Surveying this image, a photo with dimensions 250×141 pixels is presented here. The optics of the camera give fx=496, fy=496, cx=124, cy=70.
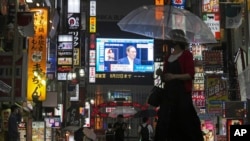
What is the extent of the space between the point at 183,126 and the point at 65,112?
37014mm

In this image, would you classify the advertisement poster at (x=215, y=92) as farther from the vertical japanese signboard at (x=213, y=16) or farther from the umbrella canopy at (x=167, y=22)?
the umbrella canopy at (x=167, y=22)

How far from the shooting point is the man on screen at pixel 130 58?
45100 millimetres

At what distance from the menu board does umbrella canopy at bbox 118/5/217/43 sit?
13876 mm

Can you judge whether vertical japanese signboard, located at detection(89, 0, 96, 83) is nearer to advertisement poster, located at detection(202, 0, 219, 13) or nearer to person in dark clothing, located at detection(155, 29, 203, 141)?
advertisement poster, located at detection(202, 0, 219, 13)

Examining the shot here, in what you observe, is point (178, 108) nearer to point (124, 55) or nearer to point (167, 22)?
point (167, 22)

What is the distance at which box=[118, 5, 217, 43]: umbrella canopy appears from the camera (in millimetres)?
8008

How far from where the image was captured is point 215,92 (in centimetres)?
1853

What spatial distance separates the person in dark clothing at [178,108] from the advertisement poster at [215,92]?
12.2 meters

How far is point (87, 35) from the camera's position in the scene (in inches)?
2124

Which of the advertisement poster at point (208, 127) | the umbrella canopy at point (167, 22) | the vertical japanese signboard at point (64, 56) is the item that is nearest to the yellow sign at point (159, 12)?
the umbrella canopy at point (167, 22)

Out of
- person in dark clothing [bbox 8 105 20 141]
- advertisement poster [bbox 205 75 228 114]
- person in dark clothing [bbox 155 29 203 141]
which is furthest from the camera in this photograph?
advertisement poster [bbox 205 75 228 114]

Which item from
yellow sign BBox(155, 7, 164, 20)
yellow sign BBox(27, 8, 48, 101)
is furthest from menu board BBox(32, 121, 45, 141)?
yellow sign BBox(155, 7, 164, 20)

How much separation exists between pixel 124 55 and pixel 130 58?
0.95 m

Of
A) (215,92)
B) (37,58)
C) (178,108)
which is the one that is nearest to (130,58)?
(37,58)
